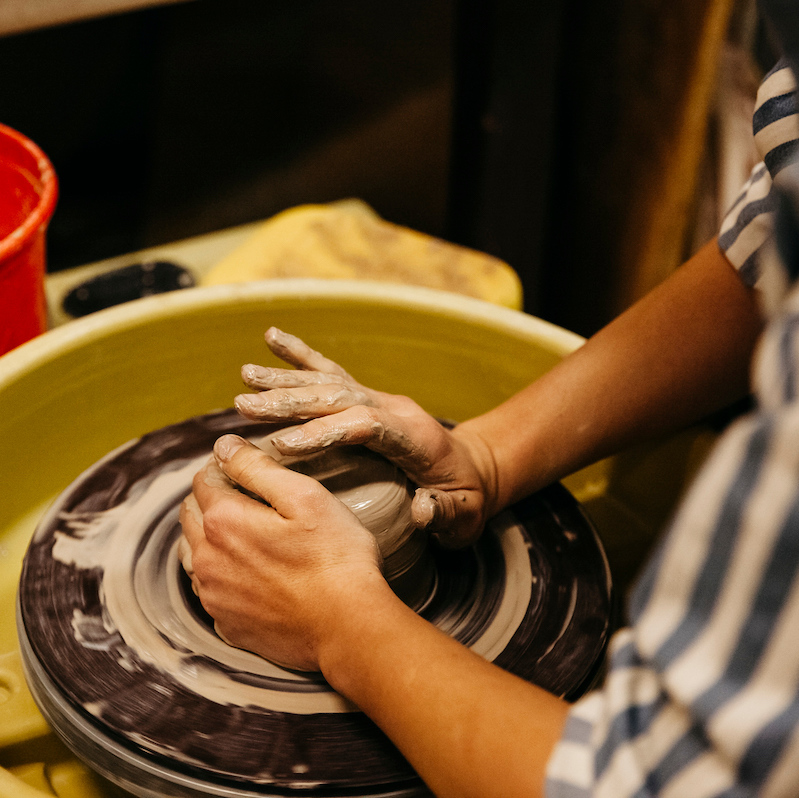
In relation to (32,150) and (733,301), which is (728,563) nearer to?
(733,301)

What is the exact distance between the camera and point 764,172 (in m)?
0.84

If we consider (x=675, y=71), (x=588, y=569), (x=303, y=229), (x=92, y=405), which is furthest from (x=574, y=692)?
(x=675, y=71)

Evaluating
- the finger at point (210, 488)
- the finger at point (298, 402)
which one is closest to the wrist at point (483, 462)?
A: the finger at point (298, 402)

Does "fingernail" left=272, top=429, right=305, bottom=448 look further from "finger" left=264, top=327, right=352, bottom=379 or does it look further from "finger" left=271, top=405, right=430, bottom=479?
"finger" left=264, top=327, right=352, bottom=379

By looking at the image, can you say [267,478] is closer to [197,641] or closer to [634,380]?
[197,641]

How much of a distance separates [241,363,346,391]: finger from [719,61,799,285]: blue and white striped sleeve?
423 millimetres

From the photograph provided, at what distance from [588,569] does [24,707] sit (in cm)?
60

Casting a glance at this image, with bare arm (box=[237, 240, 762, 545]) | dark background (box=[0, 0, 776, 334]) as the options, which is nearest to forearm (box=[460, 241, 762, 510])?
bare arm (box=[237, 240, 762, 545])

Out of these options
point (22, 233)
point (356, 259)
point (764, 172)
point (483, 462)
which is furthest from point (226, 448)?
point (356, 259)

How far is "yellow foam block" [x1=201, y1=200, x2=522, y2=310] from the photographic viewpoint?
4.82 feet

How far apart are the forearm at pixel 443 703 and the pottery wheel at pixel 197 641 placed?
9 cm

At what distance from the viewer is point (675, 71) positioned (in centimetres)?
179

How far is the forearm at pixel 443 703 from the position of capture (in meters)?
0.51

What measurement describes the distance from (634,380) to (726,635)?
0.55 meters
